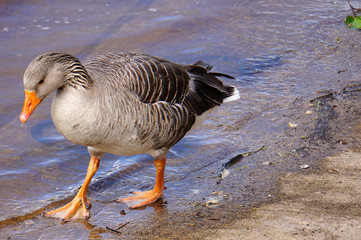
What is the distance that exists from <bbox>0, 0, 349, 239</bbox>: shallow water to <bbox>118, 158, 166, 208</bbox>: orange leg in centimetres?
12

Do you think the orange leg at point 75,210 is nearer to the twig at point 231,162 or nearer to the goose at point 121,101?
the goose at point 121,101

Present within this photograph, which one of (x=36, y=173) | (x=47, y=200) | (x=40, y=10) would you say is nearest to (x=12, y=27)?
(x=40, y=10)

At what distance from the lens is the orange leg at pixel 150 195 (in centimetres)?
532

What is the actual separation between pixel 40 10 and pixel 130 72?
23.7 ft

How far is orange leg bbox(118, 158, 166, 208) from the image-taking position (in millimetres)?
5324

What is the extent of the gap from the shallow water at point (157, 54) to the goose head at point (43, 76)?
1281 mm

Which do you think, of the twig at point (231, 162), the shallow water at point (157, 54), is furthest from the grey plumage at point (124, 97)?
the shallow water at point (157, 54)

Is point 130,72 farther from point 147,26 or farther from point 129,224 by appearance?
point 147,26

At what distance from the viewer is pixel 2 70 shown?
888 cm

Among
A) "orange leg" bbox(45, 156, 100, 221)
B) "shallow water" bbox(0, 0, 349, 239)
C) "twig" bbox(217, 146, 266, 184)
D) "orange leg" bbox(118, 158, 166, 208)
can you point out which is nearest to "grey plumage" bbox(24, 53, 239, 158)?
"orange leg" bbox(118, 158, 166, 208)

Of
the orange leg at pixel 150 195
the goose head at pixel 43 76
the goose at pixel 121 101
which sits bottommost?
the orange leg at pixel 150 195

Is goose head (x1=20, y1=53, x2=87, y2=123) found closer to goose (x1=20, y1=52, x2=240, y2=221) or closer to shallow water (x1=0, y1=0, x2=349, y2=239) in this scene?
goose (x1=20, y1=52, x2=240, y2=221)

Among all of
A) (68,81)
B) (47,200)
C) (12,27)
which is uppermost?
(68,81)

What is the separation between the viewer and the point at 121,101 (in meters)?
4.77
